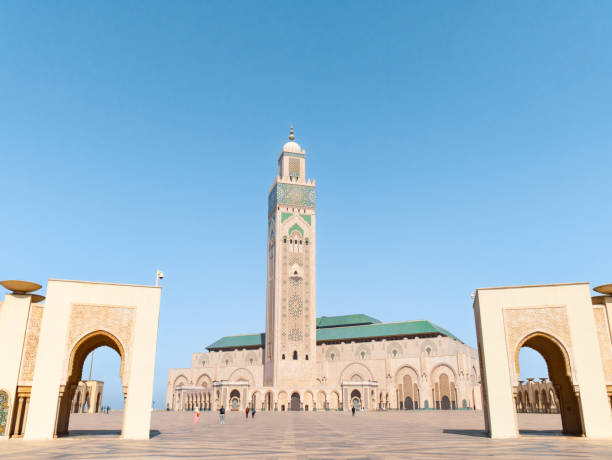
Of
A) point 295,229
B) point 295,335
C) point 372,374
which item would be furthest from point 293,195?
point 372,374

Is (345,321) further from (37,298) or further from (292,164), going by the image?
(37,298)

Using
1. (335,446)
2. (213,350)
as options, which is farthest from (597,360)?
(213,350)

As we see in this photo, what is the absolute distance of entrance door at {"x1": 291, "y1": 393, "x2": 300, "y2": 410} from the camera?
52188mm

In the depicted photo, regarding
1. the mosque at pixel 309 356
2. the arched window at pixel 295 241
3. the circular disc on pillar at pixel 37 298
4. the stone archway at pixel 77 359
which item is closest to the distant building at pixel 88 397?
the mosque at pixel 309 356

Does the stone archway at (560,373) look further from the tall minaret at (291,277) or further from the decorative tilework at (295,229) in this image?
the decorative tilework at (295,229)

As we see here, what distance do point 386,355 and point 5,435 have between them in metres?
48.4

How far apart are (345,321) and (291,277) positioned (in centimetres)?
1261

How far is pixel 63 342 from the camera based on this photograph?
48.2 feet

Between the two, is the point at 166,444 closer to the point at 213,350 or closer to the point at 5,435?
the point at 5,435

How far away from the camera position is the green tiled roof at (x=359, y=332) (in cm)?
5809

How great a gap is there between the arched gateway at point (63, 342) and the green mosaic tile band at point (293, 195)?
1681 inches

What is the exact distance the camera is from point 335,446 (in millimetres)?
12078

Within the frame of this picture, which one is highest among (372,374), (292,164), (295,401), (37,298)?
(292,164)

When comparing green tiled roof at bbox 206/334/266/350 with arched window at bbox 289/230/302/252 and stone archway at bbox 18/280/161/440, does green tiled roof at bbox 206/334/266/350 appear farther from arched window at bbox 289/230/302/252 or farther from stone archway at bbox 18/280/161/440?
stone archway at bbox 18/280/161/440
